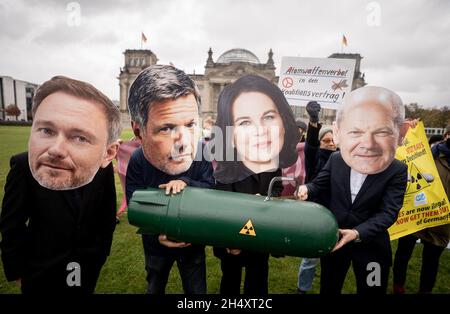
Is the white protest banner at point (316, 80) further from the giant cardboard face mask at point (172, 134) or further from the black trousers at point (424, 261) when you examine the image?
the black trousers at point (424, 261)

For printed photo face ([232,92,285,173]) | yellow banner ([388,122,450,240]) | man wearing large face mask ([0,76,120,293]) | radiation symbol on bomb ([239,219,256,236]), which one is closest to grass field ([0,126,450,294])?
man wearing large face mask ([0,76,120,293])

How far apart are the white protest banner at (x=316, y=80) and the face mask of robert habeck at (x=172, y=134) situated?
1.18 meters

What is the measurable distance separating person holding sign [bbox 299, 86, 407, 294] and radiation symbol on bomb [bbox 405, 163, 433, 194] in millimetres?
755

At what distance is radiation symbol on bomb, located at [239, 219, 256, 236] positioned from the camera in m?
1.95

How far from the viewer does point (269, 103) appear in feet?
8.70

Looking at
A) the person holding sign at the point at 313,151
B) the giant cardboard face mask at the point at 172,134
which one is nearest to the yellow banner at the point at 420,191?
the person holding sign at the point at 313,151

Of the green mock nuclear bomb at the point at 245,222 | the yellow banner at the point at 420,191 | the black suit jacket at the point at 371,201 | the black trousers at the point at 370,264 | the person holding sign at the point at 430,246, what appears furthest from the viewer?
the person holding sign at the point at 430,246

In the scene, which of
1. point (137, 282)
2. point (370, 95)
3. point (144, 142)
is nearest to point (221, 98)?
point (144, 142)

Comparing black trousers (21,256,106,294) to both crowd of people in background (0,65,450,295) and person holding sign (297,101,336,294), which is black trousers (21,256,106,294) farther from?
person holding sign (297,101,336,294)

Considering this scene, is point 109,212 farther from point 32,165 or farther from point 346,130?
point 346,130

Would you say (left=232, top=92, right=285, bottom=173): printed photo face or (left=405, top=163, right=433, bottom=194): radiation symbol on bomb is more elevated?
(left=232, top=92, right=285, bottom=173): printed photo face

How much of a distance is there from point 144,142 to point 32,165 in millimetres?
1075

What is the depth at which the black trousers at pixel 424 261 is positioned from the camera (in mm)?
3254

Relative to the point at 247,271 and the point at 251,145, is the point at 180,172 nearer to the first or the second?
the point at 251,145
